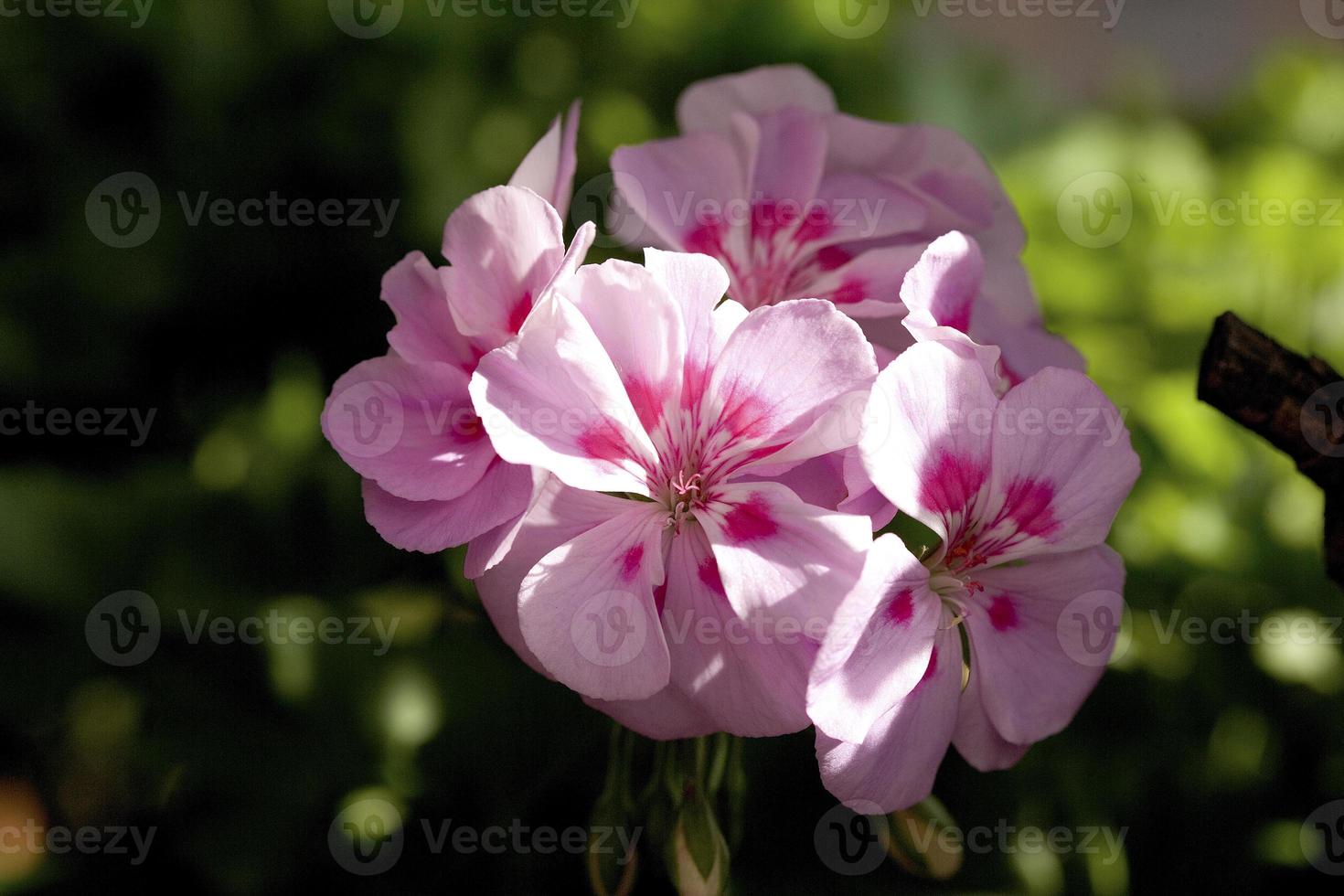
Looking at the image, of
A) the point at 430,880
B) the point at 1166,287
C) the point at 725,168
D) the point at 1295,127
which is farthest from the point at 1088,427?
the point at 1295,127

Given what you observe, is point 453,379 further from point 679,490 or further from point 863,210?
point 863,210

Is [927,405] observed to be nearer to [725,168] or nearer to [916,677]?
[916,677]

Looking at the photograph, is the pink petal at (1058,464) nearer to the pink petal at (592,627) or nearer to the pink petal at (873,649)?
the pink petal at (873,649)

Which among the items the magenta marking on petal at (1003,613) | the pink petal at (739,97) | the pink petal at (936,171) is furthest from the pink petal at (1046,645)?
the pink petal at (739,97)

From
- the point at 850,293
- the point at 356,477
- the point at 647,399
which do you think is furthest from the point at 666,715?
the point at 356,477

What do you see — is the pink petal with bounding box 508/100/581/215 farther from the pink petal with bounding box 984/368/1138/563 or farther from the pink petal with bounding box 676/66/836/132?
the pink petal with bounding box 984/368/1138/563

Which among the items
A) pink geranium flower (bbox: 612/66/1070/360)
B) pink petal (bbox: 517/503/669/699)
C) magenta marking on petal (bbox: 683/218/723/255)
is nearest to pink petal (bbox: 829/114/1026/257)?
pink geranium flower (bbox: 612/66/1070/360)
